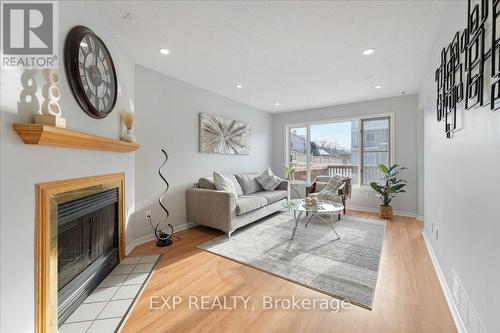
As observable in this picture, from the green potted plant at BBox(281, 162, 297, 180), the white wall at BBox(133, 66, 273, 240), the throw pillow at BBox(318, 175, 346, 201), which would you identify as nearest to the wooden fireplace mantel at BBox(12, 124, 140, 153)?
the white wall at BBox(133, 66, 273, 240)

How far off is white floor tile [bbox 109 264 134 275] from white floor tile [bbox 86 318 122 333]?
0.67 m

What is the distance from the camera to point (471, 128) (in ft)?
4.16

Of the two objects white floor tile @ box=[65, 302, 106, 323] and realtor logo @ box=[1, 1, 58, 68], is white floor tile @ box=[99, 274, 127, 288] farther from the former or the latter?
realtor logo @ box=[1, 1, 58, 68]

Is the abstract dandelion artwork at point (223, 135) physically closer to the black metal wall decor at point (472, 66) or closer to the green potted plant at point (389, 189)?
the green potted plant at point (389, 189)

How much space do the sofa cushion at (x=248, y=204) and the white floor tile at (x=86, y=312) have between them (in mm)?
1843

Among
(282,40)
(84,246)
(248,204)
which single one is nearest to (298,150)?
(248,204)

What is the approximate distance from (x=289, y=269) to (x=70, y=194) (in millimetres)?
2055

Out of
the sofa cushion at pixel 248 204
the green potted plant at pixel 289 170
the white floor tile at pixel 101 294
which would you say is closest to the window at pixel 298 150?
the green potted plant at pixel 289 170

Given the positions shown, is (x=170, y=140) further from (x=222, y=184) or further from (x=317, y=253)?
(x=317, y=253)

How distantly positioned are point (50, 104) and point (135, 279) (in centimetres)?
164

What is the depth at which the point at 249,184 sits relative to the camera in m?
4.39

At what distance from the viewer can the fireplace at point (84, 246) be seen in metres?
1.54

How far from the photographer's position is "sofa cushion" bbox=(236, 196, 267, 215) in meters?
3.16

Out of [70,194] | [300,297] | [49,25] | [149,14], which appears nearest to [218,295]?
[300,297]
